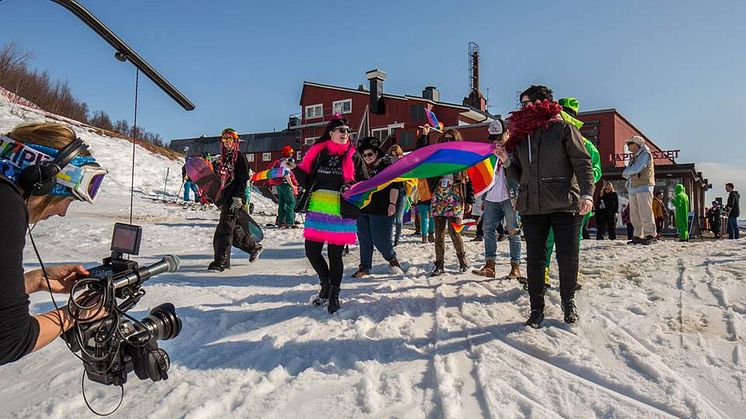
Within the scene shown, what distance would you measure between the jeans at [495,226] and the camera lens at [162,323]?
14.1ft

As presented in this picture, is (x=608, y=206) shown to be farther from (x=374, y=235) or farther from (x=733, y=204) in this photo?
(x=374, y=235)

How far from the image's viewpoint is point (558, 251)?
400 centimetres

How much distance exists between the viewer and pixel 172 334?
243cm

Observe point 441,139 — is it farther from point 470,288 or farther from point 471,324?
point 471,324

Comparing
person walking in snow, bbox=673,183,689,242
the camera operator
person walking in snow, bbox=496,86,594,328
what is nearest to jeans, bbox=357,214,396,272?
person walking in snow, bbox=496,86,594,328

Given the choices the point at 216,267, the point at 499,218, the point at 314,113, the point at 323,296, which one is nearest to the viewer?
the point at 323,296

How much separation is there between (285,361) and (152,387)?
0.88 m

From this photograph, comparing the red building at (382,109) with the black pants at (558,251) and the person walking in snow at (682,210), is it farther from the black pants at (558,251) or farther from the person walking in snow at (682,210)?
the black pants at (558,251)

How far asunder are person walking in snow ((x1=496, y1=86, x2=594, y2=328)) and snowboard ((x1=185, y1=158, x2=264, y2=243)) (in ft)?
14.5

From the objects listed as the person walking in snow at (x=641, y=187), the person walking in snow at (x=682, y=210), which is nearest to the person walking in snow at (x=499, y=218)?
the person walking in snow at (x=641, y=187)

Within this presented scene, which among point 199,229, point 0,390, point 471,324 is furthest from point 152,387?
point 199,229

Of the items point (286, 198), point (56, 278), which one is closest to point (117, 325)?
point (56, 278)

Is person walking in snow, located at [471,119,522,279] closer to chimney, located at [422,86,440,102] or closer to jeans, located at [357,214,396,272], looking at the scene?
jeans, located at [357,214,396,272]

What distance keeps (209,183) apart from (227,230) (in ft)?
2.80
